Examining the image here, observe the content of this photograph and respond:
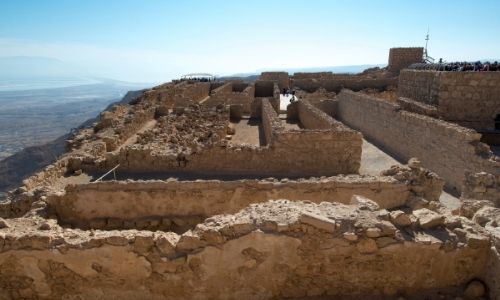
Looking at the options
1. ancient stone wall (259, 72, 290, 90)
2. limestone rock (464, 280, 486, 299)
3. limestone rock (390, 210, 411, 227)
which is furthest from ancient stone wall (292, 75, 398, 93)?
limestone rock (464, 280, 486, 299)

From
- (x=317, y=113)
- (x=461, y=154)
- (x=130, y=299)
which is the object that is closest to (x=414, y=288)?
(x=130, y=299)

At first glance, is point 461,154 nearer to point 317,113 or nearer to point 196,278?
point 317,113

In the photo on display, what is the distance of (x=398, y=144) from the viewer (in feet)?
46.9

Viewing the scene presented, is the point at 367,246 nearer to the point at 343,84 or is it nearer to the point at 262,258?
the point at 262,258

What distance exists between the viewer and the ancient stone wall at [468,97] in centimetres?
1513

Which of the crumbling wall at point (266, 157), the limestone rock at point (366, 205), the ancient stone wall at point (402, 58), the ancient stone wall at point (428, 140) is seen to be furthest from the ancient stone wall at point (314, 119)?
the ancient stone wall at point (402, 58)

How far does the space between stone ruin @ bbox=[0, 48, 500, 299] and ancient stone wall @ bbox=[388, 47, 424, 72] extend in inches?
762

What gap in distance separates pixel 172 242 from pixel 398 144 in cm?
1175

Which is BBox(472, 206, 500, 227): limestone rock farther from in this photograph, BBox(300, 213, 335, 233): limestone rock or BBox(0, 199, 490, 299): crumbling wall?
BBox(300, 213, 335, 233): limestone rock

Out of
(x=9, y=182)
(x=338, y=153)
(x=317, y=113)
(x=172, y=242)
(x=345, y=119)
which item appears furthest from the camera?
(x=9, y=182)

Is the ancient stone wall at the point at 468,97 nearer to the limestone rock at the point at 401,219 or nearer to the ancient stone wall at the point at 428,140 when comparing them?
the ancient stone wall at the point at 428,140

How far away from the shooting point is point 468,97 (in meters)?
15.5

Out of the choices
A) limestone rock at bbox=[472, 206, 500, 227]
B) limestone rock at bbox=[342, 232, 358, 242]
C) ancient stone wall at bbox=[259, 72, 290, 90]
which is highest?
ancient stone wall at bbox=[259, 72, 290, 90]

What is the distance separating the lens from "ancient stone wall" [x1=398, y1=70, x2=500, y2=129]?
1513 cm
